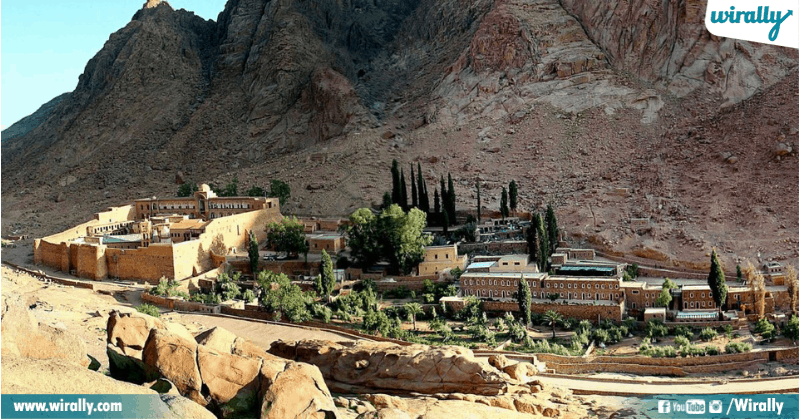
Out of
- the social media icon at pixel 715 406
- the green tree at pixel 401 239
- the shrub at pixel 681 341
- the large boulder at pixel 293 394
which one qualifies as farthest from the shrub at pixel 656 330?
the large boulder at pixel 293 394

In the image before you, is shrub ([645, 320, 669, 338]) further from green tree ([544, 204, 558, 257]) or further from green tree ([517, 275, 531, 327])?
green tree ([544, 204, 558, 257])

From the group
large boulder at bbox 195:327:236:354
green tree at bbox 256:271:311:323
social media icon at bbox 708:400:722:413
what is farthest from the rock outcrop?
green tree at bbox 256:271:311:323

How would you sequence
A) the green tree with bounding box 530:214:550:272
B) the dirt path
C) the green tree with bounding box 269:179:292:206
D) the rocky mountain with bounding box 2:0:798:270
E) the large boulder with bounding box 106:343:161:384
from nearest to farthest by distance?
the large boulder with bounding box 106:343:161:384
the dirt path
the green tree with bounding box 530:214:550:272
the rocky mountain with bounding box 2:0:798:270
the green tree with bounding box 269:179:292:206

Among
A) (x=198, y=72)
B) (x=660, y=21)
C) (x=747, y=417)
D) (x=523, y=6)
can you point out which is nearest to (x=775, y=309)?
(x=747, y=417)

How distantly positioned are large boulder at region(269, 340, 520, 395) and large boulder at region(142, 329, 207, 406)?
528 centimetres

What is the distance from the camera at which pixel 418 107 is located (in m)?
77.2

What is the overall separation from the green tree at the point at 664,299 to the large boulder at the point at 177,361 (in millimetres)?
25310

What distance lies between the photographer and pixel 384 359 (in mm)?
20547

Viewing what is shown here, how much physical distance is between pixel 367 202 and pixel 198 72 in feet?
135

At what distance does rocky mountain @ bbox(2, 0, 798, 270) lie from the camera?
2269 inches

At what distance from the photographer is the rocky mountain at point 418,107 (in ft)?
189

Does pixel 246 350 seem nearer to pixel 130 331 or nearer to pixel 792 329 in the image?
pixel 130 331

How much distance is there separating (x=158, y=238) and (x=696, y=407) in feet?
105

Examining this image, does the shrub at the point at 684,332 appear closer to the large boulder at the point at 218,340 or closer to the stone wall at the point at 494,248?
the stone wall at the point at 494,248
